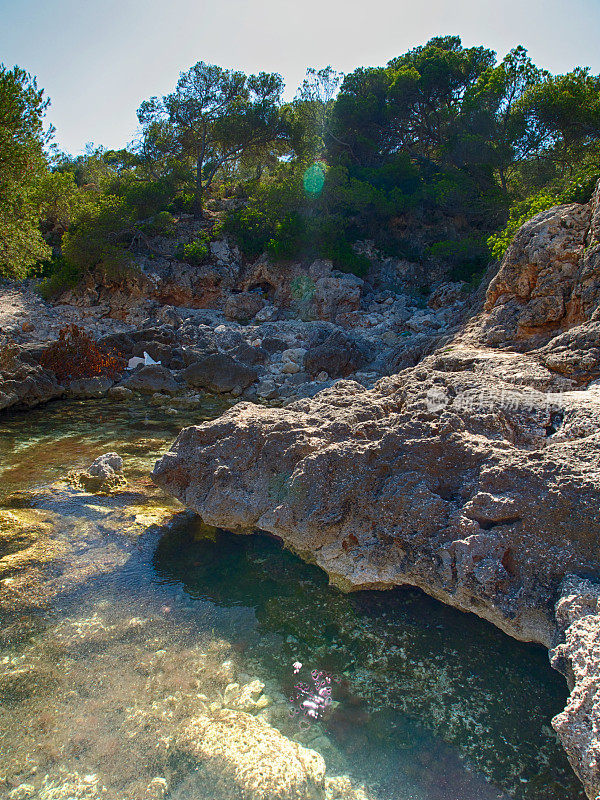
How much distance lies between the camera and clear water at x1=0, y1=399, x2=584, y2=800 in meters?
2.69

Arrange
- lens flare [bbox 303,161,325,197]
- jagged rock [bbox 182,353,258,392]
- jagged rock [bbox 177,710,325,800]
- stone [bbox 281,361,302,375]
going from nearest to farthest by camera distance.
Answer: jagged rock [bbox 177,710,325,800]
jagged rock [bbox 182,353,258,392]
stone [bbox 281,361,302,375]
lens flare [bbox 303,161,325,197]

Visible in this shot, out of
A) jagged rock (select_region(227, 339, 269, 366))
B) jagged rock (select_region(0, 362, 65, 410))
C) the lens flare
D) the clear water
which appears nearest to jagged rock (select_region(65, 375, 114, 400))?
jagged rock (select_region(0, 362, 65, 410))

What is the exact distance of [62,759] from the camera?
276 centimetres

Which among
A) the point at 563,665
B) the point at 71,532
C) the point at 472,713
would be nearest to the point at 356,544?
the point at 472,713

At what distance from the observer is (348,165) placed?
1256 inches

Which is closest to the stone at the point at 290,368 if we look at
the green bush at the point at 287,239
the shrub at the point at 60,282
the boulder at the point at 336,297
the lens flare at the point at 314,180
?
the boulder at the point at 336,297

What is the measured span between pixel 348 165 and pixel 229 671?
34.1 m

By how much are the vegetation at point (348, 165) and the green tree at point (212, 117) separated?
0.08 meters

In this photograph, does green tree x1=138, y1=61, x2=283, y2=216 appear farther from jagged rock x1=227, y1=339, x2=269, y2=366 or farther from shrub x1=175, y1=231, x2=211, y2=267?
jagged rock x1=227, y1=339, x2=269, y2=366

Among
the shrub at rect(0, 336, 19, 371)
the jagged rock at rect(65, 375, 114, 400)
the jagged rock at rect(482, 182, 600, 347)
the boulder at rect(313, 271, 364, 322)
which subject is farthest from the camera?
the boulder at rect(313, 271, 364, 322)

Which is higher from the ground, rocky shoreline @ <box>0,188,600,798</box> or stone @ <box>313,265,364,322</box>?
stone @ <box>313,265,364,322</box>

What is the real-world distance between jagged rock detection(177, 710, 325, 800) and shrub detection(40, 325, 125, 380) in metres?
13.6

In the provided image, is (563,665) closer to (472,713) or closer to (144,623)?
(472,713)

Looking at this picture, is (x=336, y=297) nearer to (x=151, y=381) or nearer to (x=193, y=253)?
(x=193, y=253)
